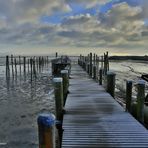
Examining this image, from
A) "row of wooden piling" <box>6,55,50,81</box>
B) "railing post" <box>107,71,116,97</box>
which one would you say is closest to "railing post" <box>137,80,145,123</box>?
"railing post" <box>107,71,116,97</box>

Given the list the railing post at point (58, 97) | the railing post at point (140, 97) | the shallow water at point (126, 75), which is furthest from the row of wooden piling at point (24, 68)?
the railing post at point (140, 97)

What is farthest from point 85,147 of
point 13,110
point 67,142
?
point 13,110

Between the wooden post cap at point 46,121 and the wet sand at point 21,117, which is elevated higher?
the wooden post cap at point 46,121

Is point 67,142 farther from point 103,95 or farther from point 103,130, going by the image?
point 103,95

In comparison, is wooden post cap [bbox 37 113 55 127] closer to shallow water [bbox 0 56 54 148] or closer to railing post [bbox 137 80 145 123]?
railing post [bbox 137 80 145 123]

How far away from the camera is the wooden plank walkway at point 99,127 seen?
712 centimetres

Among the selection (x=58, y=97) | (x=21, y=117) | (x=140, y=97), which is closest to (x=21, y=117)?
(x=21, y=117)

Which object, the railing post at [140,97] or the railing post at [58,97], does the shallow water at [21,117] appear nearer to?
the railing post at [58,97]

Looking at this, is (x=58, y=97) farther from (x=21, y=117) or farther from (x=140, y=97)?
(x=21, y=117)

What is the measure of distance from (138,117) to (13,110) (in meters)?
8.14

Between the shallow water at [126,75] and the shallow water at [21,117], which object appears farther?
the shallow water at [126,75]

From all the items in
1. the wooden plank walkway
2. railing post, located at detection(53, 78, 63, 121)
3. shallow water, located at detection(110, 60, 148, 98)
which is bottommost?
shallow water, located at detection(110, 60, 148, 98)

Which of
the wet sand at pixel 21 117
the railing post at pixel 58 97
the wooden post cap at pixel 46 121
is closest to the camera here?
the wooden post cap at pixel 46 121

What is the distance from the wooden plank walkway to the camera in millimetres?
7116
